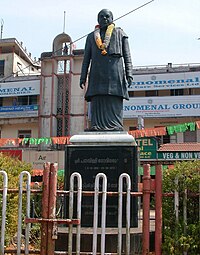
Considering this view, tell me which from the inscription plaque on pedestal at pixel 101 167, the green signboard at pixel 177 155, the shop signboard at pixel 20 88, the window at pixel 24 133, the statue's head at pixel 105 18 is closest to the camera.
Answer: the inscription plaque on pedestal at pixel 101 167

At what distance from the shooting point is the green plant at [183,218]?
508 centimetres

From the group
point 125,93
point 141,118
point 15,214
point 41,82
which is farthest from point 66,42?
point 15,214

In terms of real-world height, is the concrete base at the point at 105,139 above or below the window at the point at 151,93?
below

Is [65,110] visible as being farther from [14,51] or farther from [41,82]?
[14,51]

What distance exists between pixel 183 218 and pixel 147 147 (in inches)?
683

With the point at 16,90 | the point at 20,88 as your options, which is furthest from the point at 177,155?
the point at 16,90

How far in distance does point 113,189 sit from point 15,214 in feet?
5.59

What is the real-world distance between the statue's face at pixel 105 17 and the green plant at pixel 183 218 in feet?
12.2

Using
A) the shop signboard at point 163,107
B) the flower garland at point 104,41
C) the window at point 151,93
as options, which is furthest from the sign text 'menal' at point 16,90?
the flower garland at point 104,41

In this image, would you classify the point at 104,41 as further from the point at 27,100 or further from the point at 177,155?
the point at 27,100

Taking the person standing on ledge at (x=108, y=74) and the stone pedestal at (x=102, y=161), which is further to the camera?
the person standing on ledge at (x=108, y=74)

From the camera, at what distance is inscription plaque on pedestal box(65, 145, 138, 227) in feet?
22.0

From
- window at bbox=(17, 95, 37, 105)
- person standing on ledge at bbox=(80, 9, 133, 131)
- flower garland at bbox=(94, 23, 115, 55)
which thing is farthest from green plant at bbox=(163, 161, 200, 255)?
window at bbox=(17, 95, 37, 105)

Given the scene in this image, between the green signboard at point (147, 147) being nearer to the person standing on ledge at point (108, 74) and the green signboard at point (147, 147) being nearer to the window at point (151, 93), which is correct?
the window at point (151, 93)
